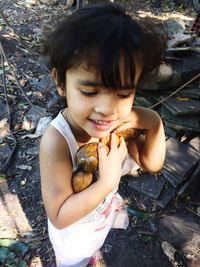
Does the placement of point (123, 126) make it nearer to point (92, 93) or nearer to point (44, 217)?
point (92, 93)

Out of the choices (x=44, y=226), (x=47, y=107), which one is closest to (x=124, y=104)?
(x=44, y=226)

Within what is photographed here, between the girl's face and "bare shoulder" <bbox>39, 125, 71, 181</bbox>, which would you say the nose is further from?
"bare shoulder" <bbox>39, 125, 71, 181</bbox>

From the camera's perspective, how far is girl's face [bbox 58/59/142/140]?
102 cm

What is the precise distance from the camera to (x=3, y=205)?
8.04 ft

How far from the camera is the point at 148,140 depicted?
1454 millimetres

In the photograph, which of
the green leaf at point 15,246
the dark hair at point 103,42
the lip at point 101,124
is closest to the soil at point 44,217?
the green leaf at point 15,246

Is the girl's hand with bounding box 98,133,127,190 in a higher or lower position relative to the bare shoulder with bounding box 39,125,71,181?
lower

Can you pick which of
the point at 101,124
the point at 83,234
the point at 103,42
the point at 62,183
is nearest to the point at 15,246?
the point at 83,234

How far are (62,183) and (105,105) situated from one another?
1.09 ft

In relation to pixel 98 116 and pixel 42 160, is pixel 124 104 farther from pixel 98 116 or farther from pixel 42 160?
pixel 42 160

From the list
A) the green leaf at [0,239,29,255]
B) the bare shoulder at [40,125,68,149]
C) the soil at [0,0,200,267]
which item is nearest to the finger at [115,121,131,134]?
the bare shoulder at [40,125,68,149]

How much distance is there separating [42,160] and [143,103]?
1.96 meters

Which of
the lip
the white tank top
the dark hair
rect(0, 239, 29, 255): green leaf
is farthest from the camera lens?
rect(0, 239, 29, 255): green leaf

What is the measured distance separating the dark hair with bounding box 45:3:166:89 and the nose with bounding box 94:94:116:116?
0.16ft
